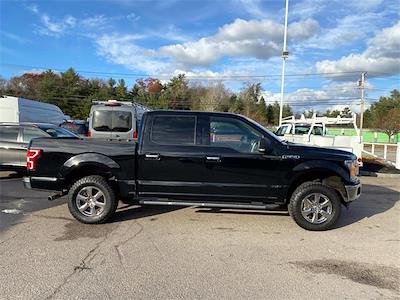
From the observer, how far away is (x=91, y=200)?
6371 mm

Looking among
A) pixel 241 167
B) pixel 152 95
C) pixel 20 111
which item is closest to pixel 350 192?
pixel 241 167

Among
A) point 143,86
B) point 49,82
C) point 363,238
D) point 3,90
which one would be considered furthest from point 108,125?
point 143,86

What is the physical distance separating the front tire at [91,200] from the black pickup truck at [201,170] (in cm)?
2

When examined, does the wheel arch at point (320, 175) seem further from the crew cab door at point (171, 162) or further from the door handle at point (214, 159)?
the crew cab door at point (171, 162)

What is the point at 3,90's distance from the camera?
70.1 metres

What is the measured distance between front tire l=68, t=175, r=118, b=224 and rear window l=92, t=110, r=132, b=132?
5387 mm

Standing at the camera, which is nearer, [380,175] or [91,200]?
[91,200]

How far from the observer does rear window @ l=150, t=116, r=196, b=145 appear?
21.0 feet

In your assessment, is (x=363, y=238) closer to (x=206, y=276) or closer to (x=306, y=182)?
(x=306, y=182)

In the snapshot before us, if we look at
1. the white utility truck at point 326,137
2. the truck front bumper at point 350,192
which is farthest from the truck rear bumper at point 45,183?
the white utility truck at point 326,137

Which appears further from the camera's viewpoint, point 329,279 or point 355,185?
point 355,185

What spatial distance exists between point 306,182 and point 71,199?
3.94 meters

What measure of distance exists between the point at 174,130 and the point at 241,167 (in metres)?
1.30

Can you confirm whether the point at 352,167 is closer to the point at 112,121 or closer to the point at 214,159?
the point at 214,159
